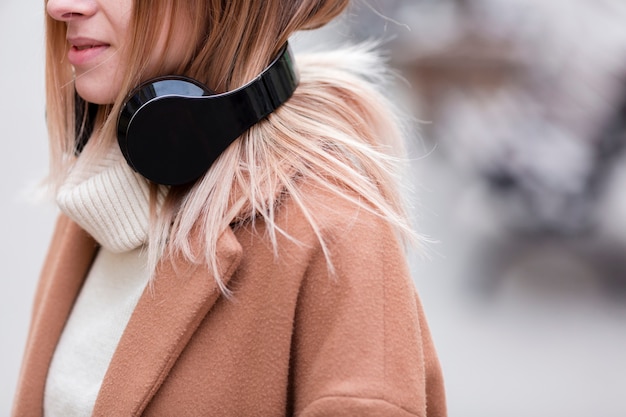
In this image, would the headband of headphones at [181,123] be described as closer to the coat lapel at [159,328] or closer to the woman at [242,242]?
the woman at [242,242]

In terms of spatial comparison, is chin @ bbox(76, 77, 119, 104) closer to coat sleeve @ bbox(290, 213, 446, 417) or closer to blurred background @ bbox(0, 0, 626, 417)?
coat sleeve @ bbox(290, 213, 446, 417)

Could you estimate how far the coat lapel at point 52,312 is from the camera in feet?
4.38

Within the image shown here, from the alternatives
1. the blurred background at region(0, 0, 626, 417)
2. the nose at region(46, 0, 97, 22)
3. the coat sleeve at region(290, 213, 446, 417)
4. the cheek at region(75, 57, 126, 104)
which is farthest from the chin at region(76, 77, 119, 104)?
the blurred background at region(0, 0, 626, 417)

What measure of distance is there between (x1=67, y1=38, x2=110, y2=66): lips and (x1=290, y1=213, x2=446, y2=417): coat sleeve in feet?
1.47

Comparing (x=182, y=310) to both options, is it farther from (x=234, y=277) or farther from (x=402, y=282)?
(x=402, y=282)

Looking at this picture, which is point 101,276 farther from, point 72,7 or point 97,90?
point 72,7

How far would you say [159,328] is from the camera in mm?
1100

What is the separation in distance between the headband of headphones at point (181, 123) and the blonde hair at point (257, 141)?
2 cm

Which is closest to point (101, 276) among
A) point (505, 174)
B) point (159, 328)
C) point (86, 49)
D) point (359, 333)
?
point (159, 328)

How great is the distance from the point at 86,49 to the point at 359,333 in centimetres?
58

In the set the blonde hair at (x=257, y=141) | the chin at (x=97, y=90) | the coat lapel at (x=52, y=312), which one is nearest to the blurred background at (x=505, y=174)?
the coat lapel at (x=52, y=312)

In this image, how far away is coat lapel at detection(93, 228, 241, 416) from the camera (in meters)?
1.07

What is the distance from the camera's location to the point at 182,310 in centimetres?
108

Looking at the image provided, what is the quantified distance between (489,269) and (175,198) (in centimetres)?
313
